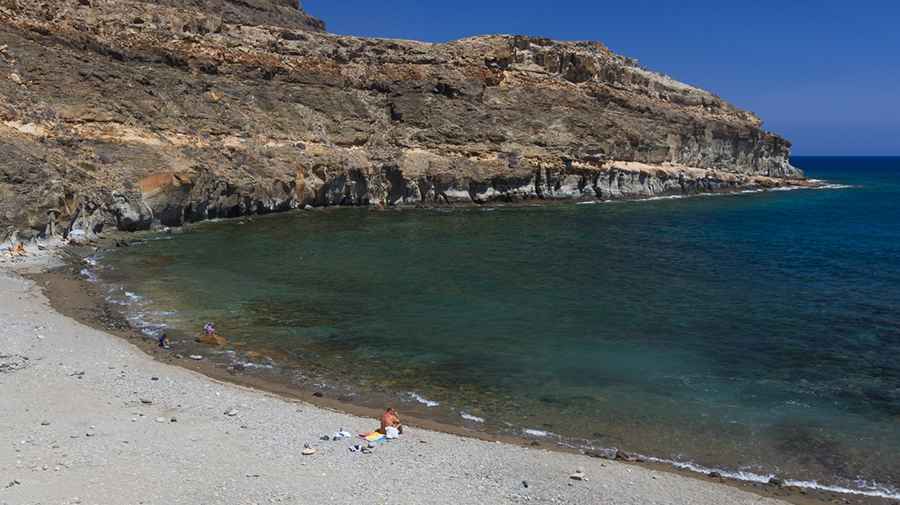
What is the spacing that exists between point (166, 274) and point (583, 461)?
1836 centimetres

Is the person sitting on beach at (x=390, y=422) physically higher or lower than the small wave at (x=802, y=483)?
higher

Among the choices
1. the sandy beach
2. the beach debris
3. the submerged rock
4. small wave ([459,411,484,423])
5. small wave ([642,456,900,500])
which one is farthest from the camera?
the submerged rock

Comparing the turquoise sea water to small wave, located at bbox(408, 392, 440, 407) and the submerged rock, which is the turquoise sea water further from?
the submerged rock

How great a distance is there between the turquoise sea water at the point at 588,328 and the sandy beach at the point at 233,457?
155 centimetres

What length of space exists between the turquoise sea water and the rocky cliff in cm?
480

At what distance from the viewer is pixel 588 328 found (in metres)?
17.1

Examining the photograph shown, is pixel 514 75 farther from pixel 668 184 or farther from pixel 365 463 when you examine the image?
pixel 365 463

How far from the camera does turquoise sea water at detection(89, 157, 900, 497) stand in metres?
11.4

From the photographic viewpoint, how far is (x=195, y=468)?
335 inches

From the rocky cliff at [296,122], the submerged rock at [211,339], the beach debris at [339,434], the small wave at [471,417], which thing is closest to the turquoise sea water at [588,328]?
the small wave at [471,417]

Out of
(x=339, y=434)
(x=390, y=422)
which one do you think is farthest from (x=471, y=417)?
(x=339, y=434)

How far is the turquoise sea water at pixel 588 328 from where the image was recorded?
11.4 metres

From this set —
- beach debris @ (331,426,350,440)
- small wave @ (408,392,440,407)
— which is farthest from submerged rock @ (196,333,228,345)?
beach debris @ (331,426,350,440)

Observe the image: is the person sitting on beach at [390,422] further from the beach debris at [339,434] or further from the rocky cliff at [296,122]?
the rocky cliff at [296,122]
